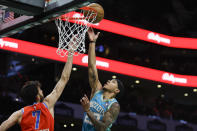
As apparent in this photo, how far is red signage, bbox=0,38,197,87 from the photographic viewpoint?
365 inches

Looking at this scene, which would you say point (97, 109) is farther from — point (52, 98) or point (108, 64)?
point (108, 64)

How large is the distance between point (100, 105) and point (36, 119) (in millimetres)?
953

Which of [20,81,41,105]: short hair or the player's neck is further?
the player's neck

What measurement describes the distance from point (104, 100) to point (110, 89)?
0.15m

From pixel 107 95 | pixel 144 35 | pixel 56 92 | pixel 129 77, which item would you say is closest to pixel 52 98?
pixel 56 92

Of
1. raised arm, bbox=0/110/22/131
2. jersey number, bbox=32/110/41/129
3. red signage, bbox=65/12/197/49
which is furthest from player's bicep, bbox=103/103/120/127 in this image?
red signage, bbox=65/12/197/49

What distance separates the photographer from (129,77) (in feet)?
38.8

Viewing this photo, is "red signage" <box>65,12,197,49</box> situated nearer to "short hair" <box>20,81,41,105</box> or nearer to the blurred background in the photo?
the blurred background

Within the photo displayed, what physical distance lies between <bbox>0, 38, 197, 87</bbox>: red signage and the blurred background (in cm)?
22

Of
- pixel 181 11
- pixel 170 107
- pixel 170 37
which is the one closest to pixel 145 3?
pixel 181 11

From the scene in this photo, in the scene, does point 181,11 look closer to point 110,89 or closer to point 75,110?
point 75,110

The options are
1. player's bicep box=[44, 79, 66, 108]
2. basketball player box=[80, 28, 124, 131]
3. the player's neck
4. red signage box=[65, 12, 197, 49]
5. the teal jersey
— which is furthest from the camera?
red signage box=[65, 12, 197, 49]

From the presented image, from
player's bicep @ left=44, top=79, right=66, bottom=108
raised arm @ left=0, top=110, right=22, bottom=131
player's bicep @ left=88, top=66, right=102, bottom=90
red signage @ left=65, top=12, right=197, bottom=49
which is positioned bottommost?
raised arm @ left=0, top=110, right=22, bottom=131

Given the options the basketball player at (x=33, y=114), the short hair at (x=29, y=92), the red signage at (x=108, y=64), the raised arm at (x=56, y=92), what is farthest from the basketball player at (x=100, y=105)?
the red signage at (x=108, y=64)
